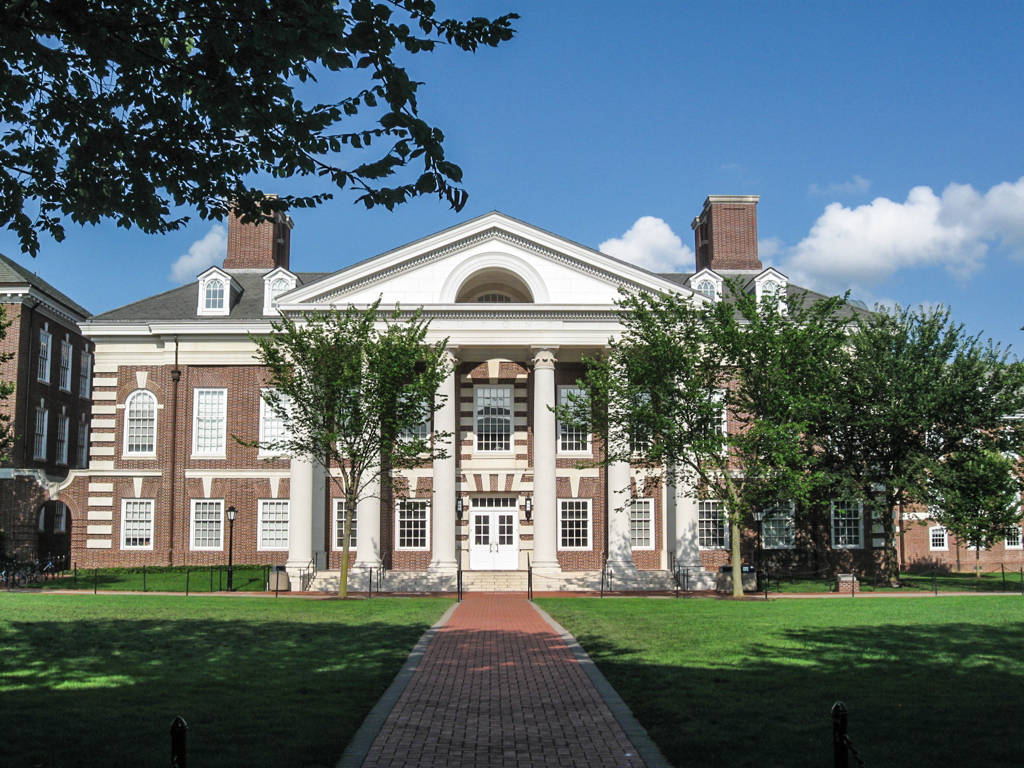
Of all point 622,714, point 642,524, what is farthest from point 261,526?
point 622,714

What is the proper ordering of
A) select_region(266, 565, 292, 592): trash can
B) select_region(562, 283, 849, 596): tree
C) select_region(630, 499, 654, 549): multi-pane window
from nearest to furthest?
select_region(562, 283, 849, 596): tree, select_region(266, 565, 292, 592): trash can, select_region(630, 499, 654, 549): multi-pane window

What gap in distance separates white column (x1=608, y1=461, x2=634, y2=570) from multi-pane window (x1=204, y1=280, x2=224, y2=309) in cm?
1928

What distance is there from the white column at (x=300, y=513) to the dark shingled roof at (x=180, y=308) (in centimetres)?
863

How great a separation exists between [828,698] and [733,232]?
135 feet

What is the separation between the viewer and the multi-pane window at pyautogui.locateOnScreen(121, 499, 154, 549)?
42375 millimetres

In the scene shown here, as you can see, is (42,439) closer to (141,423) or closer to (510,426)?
(141,423)

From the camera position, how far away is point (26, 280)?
43.6 metres

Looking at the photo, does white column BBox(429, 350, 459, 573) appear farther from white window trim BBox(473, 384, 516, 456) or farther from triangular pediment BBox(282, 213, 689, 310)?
white window trim BBox(473, 384, 516, 456)

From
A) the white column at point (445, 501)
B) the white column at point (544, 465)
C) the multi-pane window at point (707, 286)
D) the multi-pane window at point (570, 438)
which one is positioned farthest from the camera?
the multi-pane window at point (707, 286)

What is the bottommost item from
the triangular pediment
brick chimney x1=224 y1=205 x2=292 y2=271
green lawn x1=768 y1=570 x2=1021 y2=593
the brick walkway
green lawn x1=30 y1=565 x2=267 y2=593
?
green lawn x1=768 y1=570 x2=1021 y2=593

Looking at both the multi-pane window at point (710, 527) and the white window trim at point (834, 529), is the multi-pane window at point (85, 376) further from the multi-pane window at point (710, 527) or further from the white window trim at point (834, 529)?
the white window trim at point (834, 529)

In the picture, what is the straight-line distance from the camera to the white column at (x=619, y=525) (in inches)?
1457

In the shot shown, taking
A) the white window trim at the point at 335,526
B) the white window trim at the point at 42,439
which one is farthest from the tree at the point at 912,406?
the white window trim at the point at 42,439

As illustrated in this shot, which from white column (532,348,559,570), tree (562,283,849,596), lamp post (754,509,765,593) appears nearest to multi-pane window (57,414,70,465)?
white column (532,348,559,570)
